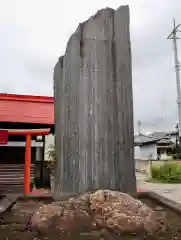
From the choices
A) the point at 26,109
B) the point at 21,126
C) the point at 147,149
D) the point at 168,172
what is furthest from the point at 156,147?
the point at 26,109

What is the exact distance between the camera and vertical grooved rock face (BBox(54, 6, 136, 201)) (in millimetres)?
2611

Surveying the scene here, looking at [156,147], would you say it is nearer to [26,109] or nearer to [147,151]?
[147,151]

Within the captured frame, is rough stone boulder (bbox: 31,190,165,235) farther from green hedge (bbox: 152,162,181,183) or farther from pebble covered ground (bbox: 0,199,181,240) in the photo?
green hedge (bbox: 152,162,181,183)

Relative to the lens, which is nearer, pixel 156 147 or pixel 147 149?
pixel 156 147

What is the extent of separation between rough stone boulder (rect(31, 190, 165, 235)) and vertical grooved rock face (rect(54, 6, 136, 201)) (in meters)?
0.46

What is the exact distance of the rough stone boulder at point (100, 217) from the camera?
6.25 ft

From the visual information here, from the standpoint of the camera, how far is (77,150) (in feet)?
8.65

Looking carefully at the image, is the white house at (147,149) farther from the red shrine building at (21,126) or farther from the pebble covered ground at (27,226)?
the pebble covered ground at (27,226)

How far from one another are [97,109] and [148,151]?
35.6 meters

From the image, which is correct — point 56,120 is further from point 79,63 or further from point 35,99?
point 35,99

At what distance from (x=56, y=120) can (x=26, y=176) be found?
4607 millimetres

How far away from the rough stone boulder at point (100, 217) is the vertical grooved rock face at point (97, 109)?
0.46 meters

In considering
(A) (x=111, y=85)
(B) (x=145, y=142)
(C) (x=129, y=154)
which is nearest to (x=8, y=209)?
(C) (x=129, y=154)

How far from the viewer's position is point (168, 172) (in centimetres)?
1702
